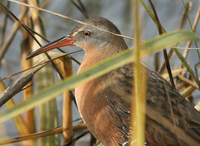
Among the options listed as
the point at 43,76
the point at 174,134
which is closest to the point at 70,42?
the point at 43,76

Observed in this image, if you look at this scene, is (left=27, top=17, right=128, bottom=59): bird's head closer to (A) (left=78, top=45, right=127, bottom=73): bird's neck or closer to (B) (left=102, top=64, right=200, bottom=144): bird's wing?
(A) (left=78, top=45, right=127, bottom=73): bird's neck

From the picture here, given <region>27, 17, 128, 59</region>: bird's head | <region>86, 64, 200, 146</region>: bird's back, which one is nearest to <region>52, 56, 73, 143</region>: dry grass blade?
<region>27, 17, 128, 59</region>: bird's head

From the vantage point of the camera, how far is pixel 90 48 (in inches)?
91.5

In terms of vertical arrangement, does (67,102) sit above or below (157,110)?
above

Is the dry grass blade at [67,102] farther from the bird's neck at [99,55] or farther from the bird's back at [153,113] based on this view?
the bird's back at [153,113]

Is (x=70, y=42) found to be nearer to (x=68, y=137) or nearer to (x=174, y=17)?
(x=68, y=137)

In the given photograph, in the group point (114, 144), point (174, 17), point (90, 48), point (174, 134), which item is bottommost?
point (174, 134)

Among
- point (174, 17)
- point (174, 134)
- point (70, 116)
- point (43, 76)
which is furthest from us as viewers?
point (174, 17)

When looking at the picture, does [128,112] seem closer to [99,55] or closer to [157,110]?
[157,110]

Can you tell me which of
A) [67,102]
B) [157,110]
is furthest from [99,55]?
[157,110]

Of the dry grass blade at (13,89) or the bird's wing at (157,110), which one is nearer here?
the bird's wing at (157,110)

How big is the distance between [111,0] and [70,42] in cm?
167

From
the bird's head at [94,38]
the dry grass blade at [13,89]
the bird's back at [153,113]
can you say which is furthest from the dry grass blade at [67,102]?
the bird's back at [153,113]

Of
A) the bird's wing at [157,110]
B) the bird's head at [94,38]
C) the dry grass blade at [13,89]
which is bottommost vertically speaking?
the bird's wing at [157,110]
